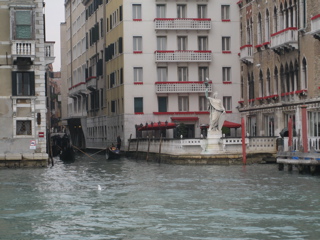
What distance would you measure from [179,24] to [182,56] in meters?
2.12

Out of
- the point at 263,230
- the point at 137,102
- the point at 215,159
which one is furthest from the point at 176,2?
the point at 263,230

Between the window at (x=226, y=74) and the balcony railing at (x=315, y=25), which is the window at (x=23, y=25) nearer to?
the balcony railing at (x=315, y=25)

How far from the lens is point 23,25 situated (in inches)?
1559

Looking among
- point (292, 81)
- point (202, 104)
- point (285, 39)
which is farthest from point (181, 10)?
point (292, 81)

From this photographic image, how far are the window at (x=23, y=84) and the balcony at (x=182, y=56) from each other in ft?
62.5

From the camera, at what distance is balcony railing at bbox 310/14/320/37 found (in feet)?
134

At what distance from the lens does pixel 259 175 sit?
34625 millimetres

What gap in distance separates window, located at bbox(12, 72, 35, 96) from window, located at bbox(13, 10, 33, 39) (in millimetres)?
1719

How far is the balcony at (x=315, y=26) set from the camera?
4091 centimetres

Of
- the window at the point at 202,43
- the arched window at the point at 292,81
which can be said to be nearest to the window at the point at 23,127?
the arched window at the point at 292,81

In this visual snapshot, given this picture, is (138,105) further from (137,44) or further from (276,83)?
(276,83)

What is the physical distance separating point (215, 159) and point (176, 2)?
60.6ft

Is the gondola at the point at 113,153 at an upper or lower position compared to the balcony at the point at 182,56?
lower

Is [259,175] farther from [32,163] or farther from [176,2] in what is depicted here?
[176,2]
